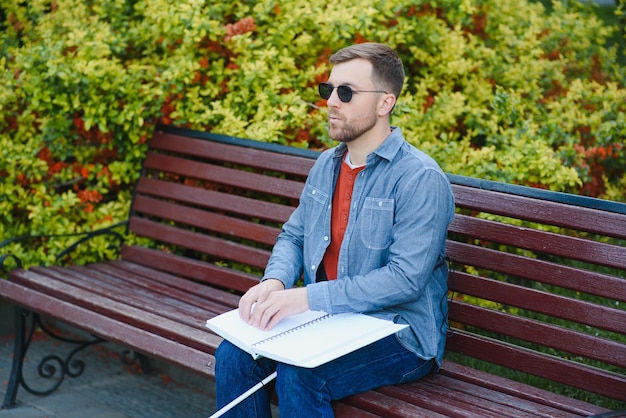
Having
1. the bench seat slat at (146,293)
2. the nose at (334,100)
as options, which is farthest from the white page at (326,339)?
the bench seat slat at (146,293)

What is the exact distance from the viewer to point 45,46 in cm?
462

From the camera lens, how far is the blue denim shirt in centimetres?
281

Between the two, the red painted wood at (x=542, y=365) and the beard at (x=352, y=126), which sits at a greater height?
the beard at (x=352, y=126)

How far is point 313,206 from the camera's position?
3.23 m

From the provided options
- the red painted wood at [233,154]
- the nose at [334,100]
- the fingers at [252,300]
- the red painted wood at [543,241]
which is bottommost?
the fingers at [252,300]

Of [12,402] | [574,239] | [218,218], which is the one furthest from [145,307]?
[574,239]

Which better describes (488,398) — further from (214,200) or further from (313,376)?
(214,200)

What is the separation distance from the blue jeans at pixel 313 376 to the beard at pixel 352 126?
79cm

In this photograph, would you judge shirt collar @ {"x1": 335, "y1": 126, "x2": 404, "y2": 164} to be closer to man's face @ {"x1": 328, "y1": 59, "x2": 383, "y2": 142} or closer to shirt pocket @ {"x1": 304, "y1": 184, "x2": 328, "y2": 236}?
man's face @ {"x1": 328, "y1": 59, "x2": 383, "y2": 142}

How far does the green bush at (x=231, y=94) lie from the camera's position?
4539 millimetres

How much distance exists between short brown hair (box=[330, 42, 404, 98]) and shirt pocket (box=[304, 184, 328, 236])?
0.50 m

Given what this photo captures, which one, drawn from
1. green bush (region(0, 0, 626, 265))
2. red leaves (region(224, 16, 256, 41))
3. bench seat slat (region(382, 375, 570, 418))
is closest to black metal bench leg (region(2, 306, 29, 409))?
green bush (region(0, 0, 626, 265))

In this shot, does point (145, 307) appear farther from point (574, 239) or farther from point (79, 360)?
point (574, 239)

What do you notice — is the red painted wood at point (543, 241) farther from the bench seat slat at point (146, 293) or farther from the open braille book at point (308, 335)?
the bench seat slat at point (146, 293)
